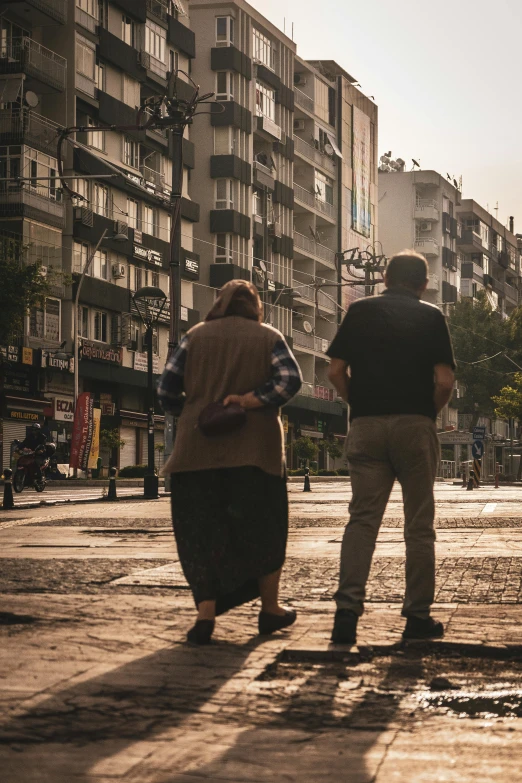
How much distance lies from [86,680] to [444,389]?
8.01ft

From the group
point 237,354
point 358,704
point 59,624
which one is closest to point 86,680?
point 358,704

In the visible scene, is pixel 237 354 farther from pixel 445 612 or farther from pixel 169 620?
pixel 445 612

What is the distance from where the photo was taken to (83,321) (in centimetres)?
5638

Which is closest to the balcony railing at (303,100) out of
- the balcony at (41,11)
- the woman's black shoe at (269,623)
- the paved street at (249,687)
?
the balcony at (41,11)

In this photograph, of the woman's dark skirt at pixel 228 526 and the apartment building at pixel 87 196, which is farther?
the apartment building at pixel 87 196

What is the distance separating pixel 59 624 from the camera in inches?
265

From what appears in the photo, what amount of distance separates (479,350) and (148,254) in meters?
39.7

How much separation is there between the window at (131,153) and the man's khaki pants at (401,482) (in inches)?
2129

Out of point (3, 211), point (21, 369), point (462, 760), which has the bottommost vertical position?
point (462, 760)

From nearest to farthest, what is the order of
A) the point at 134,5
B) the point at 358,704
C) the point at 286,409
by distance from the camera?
the point at 358,704
the point at 134,5
the point at 286,409

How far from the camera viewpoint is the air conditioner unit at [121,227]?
191 feet

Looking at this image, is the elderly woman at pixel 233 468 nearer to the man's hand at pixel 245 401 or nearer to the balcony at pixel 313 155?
the man's hand at pixel 245 401

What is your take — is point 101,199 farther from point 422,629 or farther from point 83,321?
point 422,629

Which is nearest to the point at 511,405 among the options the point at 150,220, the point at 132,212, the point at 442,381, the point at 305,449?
the point at 305,449
